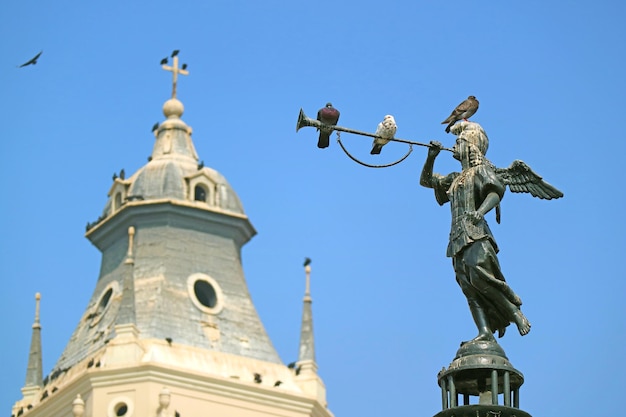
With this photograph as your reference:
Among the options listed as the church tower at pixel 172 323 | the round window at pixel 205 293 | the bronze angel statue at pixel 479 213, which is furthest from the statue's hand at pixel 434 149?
the round window at pixel 205 293

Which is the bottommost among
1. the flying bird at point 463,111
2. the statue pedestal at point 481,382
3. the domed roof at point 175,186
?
the statue pedestal at point 481,382


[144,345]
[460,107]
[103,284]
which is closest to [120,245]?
[103,284]

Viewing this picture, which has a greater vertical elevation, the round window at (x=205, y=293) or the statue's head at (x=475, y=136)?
the round window at (x=205, y=293)

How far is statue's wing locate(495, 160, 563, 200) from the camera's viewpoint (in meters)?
26.3

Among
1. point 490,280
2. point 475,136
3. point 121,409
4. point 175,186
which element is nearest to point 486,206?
point 490,280

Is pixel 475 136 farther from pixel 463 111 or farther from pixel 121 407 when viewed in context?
pixel 121 407

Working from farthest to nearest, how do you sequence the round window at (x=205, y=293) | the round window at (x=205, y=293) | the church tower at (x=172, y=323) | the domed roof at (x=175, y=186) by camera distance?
the domed roof at (x=175, y=186)
the round window at (x=205, y=293)
the round window at (x=205, y=293)
the church tower at (x=172, y=323)

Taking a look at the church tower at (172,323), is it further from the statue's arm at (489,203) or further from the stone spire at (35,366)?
the statue's arm at (489,203)

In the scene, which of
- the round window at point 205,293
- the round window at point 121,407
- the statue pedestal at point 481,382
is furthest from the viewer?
the round window at point 205,293

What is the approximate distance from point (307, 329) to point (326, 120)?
259 feet

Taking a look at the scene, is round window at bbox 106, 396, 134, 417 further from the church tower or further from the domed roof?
the domed roof

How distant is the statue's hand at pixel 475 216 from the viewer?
83.3 ft

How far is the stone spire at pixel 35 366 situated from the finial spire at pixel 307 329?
45.1 ft

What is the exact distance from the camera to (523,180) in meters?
26.4
